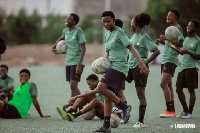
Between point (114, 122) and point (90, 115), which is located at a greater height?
point (114, 122)

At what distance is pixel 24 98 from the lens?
8891 millimetres

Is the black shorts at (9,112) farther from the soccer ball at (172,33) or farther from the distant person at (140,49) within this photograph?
the soccer ball at (172,33)

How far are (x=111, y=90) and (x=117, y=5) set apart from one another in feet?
167

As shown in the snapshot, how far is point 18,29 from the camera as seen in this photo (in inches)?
1727

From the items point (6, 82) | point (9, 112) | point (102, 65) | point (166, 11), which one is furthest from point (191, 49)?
point (166, 11)

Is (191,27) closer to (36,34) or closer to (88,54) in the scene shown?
(88,54)

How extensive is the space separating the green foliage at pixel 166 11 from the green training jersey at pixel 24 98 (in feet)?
82.3

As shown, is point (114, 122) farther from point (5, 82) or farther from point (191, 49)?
point (5, 82)

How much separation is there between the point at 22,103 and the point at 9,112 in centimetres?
30

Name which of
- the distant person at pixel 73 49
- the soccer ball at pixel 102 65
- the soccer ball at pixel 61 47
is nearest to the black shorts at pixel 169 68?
the distant person at pixel 73 49

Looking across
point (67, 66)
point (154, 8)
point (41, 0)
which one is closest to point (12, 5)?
point (41, 0)

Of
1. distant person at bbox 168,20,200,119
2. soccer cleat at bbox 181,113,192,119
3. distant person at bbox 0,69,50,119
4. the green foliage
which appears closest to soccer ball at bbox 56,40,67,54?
distant person at bbox 0,69,50,119

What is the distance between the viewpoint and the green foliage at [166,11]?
1355 inches

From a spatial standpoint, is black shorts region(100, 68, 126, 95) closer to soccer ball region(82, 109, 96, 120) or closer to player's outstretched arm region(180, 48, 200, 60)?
soccer ball region(82, 109, 96, 120)
